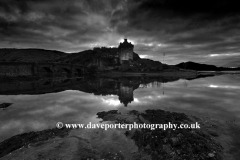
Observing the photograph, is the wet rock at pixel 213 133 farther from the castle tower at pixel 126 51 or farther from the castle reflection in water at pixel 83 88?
the castle tower at pixel 126 51

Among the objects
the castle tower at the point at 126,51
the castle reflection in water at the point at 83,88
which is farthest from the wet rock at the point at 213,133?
the castle tower at the point at 126,51

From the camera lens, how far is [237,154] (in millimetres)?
5934

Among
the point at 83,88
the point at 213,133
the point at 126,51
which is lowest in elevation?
the point at 213,133

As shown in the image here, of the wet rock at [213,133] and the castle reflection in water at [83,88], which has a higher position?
the castle reflection in water at [83,88]

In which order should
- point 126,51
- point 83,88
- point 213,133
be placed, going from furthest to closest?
1. point 126,51
2. point 83,88
3. point 213,133

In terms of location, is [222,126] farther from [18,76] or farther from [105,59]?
[105,59]

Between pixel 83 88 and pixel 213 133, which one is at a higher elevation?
pixel 83 88

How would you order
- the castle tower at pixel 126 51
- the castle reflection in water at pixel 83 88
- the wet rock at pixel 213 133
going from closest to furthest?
1. the wet rock at pixel 213 133
2. the castle reflection in water at pixel 83 88
3. the castle tower at pixel 126 51

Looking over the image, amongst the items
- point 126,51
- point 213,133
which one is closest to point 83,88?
point 213,133

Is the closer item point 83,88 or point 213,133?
point 213,133

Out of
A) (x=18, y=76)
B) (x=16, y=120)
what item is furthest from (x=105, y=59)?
(x=16, y=120)

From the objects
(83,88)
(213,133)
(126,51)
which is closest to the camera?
(213,133)

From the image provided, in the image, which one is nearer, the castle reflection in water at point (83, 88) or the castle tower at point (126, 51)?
the castle reflection in water at point (83, 88)

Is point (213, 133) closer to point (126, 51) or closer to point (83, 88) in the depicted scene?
point (83, 88)
